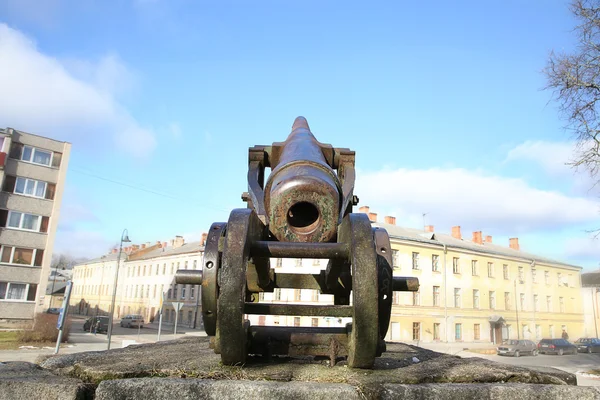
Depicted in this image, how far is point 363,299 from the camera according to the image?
279 centimetres

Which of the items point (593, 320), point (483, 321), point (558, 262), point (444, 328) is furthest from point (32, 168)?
point (593, 320)

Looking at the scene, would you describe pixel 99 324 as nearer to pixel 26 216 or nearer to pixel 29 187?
pixel 26 216

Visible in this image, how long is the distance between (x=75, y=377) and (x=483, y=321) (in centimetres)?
4718

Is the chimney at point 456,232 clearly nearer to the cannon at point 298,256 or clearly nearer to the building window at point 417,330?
the building window at point 417,330

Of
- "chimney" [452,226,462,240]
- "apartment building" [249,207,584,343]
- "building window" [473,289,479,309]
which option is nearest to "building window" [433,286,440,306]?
"apartment building" [249,207,584,343]

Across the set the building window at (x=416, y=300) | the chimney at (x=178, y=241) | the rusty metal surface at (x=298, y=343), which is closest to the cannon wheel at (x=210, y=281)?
the rusty metal surface at (x=298, y=343)

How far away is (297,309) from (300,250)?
15.7 inches

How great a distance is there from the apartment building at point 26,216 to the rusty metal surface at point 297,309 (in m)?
30.7

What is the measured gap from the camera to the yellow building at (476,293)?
131 ft

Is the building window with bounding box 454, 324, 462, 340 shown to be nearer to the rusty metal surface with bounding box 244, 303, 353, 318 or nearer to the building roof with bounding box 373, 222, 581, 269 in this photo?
the building roof with bounding box 373, 222, 581, 269

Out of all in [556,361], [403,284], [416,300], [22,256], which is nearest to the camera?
[403,284]

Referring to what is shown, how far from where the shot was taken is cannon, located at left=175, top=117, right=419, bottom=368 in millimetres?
2838

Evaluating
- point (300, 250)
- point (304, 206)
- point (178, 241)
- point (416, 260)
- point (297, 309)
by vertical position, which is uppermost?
point (178, 241)

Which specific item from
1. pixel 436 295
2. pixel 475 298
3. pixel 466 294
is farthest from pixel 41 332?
pixel 475 298
